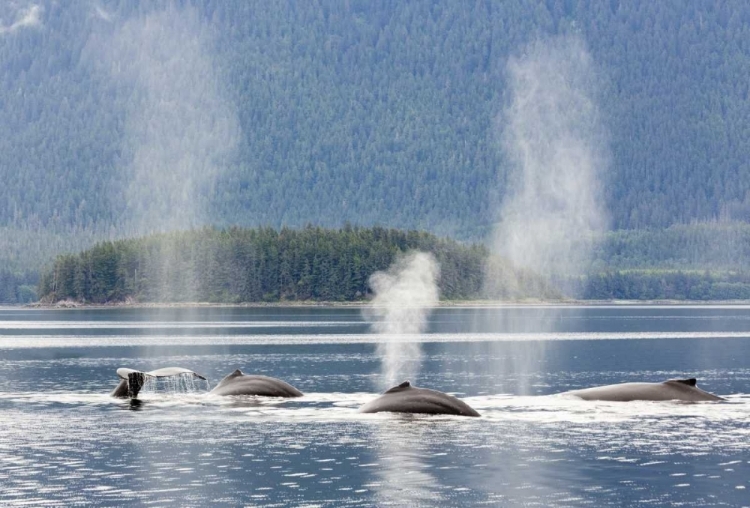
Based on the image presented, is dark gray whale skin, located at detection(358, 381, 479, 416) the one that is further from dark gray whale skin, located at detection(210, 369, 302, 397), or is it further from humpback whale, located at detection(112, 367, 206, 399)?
humpback whale, located at detection(112, 367, 206, 399)

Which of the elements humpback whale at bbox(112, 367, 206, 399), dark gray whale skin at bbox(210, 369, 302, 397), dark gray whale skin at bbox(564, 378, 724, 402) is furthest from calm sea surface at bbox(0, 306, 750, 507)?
dark gray whale skin at bbox(564, 378, 724, 402)

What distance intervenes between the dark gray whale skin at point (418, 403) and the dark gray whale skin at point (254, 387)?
369 inches

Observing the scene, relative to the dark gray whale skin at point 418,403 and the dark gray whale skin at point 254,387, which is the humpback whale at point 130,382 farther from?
the dark gray whale skin at point 418,403

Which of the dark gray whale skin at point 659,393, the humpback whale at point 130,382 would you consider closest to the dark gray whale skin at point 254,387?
the humpback whale at point 130,382

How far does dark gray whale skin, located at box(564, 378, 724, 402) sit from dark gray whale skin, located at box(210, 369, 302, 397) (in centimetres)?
1450

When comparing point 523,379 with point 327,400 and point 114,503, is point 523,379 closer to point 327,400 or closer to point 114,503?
point 327,400

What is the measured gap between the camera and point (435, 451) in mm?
47438

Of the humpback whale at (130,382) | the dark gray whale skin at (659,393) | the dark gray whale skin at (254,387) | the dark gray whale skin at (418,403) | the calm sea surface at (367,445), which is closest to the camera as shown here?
the calm sea surface at (367,445)

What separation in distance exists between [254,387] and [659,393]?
63.4ft

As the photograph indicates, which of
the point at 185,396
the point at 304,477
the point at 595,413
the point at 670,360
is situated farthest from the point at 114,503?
the point at 670,360

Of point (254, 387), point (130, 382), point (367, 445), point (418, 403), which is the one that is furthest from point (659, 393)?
point (130, 382)

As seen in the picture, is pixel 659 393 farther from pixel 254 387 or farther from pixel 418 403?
pixel 254 387

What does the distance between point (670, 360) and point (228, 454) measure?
2729 inches

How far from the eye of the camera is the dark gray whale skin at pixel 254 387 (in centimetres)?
6906
